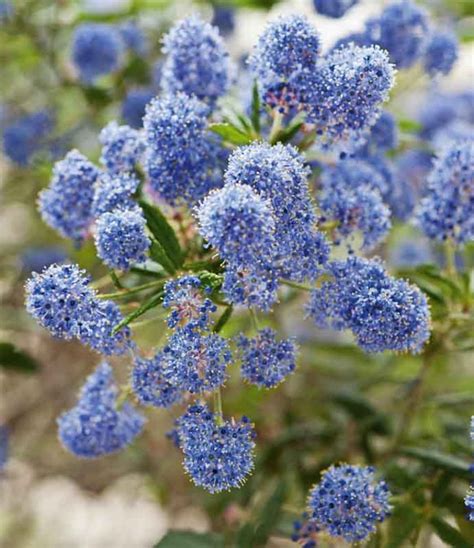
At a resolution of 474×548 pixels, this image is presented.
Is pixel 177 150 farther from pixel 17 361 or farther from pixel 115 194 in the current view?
pixel 17 361

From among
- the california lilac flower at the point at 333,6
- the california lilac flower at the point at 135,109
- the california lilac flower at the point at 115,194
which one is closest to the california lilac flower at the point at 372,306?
the california lilac flower at the point at 115,194

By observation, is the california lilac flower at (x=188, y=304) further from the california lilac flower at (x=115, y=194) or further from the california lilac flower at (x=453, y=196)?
the california lilac flower at (x=453, y=196)

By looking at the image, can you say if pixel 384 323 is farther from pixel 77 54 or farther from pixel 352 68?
pixel 77 54

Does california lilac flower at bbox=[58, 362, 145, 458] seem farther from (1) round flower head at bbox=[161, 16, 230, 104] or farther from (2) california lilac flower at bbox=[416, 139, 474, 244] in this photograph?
(2) california lilac flower at bbox=[416, 139, 474, 244]

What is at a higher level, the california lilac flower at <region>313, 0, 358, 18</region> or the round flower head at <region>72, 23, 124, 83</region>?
the california lilac flower at <region>313, 0, 358, 18</region>

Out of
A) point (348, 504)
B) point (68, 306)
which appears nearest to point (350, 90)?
point (68, 306)

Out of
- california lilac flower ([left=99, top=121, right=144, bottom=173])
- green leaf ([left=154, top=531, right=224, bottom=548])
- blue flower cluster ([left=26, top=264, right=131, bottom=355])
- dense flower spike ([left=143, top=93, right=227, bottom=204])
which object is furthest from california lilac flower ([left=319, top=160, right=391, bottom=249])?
green leaf ([left=154, top=531, right=224, bottom=548])

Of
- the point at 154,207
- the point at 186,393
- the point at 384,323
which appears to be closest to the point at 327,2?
the point at 154,207
